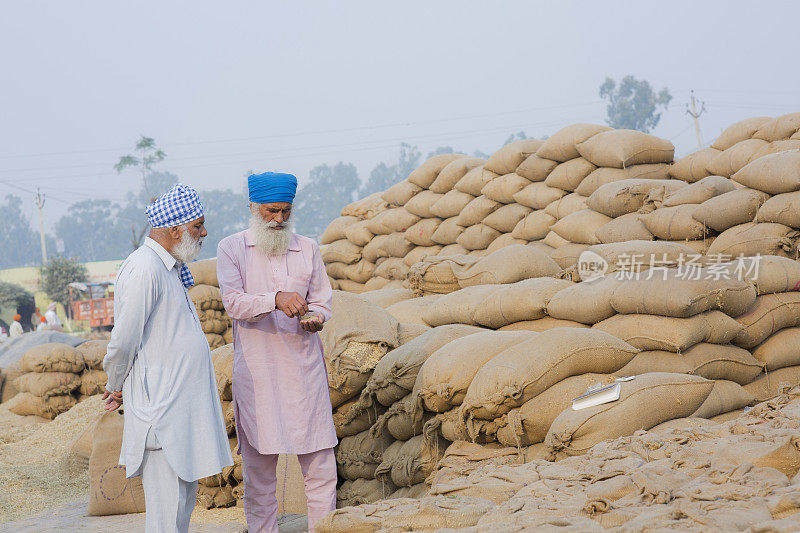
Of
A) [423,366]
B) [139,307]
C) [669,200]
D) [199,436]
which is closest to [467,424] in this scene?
[423,366]

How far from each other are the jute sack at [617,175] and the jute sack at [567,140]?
12.2 inches

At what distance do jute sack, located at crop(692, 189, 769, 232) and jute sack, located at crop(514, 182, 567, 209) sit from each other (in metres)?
1.59

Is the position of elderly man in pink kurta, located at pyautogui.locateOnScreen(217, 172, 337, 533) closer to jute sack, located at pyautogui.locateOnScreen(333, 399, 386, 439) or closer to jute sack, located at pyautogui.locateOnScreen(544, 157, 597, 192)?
jute sack, located at pyautogui.locateOnScreen(333, 399, 386, 439)

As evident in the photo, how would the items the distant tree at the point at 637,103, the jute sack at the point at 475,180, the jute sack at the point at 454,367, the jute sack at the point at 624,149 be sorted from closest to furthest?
the jute sack at the point at 454,367 < the jute sack at the point at 624,149 < the jute sack at the point at 475,180 < the distant tree at the point at 637,103

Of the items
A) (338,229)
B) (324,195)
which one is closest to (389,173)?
(324,195)

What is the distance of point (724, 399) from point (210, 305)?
165 inches

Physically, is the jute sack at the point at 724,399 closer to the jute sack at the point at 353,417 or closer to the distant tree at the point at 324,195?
the jute sack at the point at 353,417

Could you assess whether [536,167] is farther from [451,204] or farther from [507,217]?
[451,204]

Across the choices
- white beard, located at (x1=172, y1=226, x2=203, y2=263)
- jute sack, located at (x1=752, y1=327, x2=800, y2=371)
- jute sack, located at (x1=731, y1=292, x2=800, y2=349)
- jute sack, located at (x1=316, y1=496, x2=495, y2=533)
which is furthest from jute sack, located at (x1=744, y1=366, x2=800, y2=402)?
white beard, located at (x1=172, y1=226, x2=203, y2=263)

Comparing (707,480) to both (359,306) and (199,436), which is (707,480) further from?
(359,306)

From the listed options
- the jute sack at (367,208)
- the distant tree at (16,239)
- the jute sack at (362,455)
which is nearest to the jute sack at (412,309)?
the jute sack at (362,455)

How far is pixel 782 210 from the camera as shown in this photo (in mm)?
4477

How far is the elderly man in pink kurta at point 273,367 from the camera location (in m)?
2.82

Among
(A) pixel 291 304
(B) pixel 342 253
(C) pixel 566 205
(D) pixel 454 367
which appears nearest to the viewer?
(A) pixel 291 304
